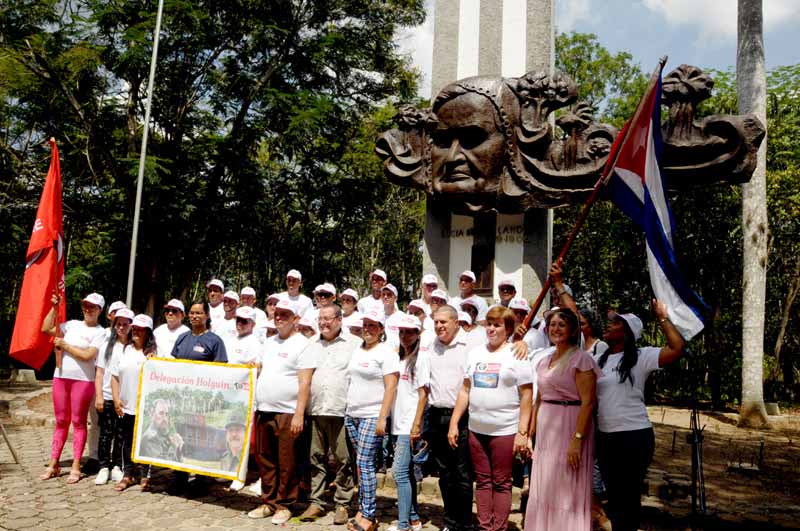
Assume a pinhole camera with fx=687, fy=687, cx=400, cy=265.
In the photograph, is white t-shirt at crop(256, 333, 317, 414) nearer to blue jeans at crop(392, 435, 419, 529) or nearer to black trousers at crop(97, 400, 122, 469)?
blue jeans at crop(392, 435, 419, 529)

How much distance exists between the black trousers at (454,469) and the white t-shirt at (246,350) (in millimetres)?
2157

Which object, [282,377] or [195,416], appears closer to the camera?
[282,377]

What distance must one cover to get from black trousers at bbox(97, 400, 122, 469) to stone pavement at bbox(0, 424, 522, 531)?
25cm

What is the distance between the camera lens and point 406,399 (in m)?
5.64

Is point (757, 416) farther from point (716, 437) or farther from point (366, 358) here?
point (366, 358)

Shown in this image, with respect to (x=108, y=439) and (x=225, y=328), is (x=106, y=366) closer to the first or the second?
(x=108, y=439)

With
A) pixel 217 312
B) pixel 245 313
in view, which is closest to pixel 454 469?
pixel 245 313

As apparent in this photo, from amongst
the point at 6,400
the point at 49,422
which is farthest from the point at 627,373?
the point at 6,400

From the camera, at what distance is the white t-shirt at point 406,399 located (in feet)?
18.0

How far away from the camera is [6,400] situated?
12.9m

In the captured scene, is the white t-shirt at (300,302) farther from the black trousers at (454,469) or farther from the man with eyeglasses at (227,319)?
the black trousers at (454,469)

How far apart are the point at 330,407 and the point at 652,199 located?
3.11m

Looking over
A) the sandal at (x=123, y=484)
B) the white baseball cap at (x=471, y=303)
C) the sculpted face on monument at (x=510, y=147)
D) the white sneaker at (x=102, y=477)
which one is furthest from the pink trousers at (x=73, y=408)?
the sculpted face on monument at (x=510, y=147)

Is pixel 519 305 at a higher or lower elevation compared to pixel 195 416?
higher
